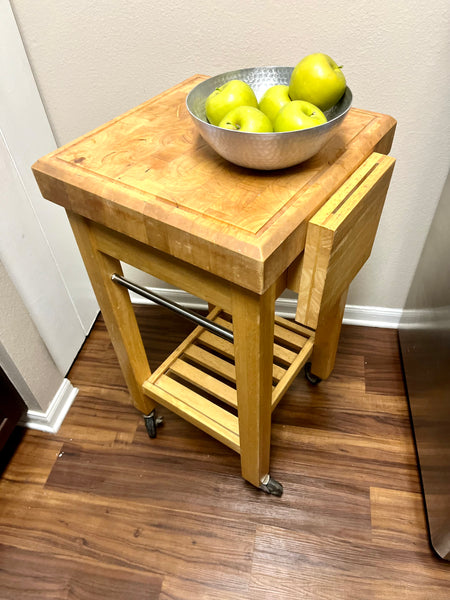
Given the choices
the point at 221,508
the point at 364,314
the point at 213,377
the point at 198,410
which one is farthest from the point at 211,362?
the point at 364,314

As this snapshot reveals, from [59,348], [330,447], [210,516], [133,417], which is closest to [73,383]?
[59,348]

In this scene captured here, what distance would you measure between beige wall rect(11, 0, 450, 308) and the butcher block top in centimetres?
29

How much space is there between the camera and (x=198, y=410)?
1098 millimetres

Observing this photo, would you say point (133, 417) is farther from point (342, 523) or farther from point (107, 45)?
point (107, 45)

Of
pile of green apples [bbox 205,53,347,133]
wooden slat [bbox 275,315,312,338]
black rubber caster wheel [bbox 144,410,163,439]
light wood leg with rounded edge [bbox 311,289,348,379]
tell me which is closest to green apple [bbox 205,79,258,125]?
pile of green apples [bbox 205,53,347,133]

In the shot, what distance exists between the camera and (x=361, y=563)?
1.05 meters

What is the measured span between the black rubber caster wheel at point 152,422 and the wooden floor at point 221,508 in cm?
3

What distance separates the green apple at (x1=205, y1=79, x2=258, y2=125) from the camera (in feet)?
2.27

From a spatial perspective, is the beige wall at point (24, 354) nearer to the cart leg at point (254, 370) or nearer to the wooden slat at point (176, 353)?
the wooden slat at point (176, 353)

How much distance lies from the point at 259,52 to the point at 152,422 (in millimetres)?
1032

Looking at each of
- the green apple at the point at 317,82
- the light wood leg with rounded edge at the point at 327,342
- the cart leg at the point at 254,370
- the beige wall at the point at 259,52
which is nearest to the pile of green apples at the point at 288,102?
the green apple at the point at 317,82

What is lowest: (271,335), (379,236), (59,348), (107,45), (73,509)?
(73,509)

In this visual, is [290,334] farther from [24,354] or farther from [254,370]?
[24,354]

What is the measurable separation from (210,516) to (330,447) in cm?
39
